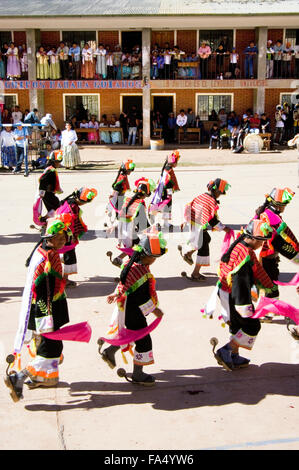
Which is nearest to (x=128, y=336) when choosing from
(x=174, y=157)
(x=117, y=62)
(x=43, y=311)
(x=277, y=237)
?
(x=43, y=311)

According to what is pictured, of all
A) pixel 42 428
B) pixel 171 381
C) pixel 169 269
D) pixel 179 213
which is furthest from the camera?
pixel 179 213

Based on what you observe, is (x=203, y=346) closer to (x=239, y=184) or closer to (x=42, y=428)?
(x=42, y=428)

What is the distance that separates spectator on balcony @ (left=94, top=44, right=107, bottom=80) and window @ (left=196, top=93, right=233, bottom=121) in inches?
189

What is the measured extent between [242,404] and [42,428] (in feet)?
5.68

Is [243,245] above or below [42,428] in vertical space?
above

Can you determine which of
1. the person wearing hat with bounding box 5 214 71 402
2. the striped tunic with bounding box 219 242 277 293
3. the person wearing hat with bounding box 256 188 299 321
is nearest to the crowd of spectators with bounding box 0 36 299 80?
the person wearing hat with bounding box 256 188 299 321

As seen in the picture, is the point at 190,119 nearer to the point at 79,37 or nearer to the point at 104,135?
the point at 104,135

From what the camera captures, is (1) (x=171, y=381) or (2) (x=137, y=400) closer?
(2) (x=137, y=400)

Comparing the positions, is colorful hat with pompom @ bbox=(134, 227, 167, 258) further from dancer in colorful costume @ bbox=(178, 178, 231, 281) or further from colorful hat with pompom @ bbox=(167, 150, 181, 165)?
colorful hat with pompom @ bbox=(167, 150, 181, 165)

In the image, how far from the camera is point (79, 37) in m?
28.0

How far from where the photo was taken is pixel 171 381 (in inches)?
216

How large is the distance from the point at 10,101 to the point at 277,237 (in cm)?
2450

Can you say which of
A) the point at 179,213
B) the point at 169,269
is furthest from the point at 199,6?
the point at 169,269
